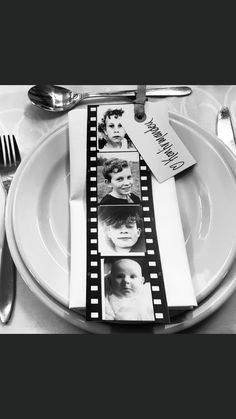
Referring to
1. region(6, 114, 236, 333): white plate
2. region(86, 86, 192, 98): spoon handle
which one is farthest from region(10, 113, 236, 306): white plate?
region(86, 86, 192, 98): spoon handle

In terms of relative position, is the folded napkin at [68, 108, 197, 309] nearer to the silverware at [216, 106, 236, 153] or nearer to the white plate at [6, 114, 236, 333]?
the white plate at [6, 114, 236, 333]

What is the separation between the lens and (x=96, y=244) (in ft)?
1.79

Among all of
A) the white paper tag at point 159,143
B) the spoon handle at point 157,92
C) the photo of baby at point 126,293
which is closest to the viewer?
the photo of baby at point 126,293

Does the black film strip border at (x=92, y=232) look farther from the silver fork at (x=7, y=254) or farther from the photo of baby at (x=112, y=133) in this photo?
the silver fork at (x=7, y=254)

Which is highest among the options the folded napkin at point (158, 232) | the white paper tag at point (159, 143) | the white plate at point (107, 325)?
the white paper tag at point (159, 143)

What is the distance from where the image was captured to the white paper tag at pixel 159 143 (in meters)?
0.61

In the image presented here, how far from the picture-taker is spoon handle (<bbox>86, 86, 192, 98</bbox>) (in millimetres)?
716

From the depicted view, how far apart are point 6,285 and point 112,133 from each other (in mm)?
263

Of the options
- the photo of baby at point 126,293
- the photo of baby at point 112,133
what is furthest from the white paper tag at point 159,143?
the photo of baby at point 126,293

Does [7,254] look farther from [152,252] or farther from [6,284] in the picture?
[152,252]

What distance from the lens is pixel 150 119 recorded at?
25.0 inches

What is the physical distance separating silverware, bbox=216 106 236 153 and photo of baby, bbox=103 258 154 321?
0.87 feet

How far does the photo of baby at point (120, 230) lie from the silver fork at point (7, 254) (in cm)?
13
